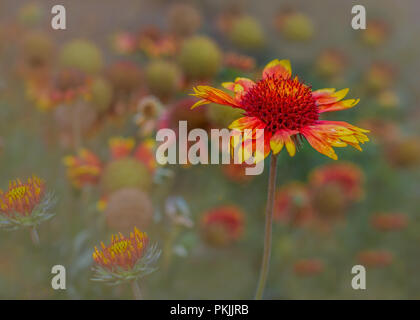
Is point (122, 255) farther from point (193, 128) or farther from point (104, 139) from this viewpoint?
point (104, 139)

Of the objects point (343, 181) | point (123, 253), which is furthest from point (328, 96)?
point (343, 181)

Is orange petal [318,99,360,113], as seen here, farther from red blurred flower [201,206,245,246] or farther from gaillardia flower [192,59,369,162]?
red blurred flower [201,206,245,246]

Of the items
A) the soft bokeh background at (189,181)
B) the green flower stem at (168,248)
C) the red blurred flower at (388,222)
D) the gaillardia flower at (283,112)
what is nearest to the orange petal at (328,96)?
the gaillardia flower at (283,112)

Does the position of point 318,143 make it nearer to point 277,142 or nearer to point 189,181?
point 277,142

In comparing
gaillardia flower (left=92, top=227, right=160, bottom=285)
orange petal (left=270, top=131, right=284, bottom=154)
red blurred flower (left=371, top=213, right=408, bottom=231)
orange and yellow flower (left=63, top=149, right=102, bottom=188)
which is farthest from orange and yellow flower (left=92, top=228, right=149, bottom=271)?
red blurred flower (left=371, top=213, right=408, bottom=231)

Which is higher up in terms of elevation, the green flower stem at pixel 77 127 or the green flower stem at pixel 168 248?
the green flower stem at pixel 77 127

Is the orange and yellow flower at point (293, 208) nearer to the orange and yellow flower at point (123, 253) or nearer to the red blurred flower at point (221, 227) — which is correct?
the red blurred flower at point (221, 227)
